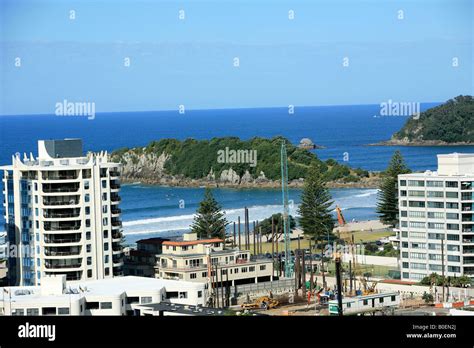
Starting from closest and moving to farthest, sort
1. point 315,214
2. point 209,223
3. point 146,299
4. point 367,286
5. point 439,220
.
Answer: point 146,299
point 367,286
point 439,220
point 209,223
point 315,214

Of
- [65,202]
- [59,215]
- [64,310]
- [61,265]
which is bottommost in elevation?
[64,310]

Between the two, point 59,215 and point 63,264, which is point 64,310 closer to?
point 63,264

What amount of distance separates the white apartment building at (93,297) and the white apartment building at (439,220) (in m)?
3.86

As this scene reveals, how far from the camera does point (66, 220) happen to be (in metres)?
12.3

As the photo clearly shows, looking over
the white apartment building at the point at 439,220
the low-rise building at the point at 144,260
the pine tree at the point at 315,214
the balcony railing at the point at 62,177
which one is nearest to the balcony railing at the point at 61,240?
the balcony railing at the point at 62,177

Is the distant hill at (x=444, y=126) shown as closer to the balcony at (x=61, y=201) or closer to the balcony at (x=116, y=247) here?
the balcony at (x=116, y=247)

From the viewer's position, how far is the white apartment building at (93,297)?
918 centimetres

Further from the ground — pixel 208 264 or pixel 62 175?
pixel 62 175

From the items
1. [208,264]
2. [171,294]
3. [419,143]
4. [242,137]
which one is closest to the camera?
[171,294]

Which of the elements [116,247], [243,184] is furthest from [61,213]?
[243,184]

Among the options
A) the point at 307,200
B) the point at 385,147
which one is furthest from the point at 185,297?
the point at 385,147

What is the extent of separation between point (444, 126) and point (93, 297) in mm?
36197

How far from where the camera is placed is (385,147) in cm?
4547

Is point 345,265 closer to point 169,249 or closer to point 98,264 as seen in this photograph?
point 169,249
